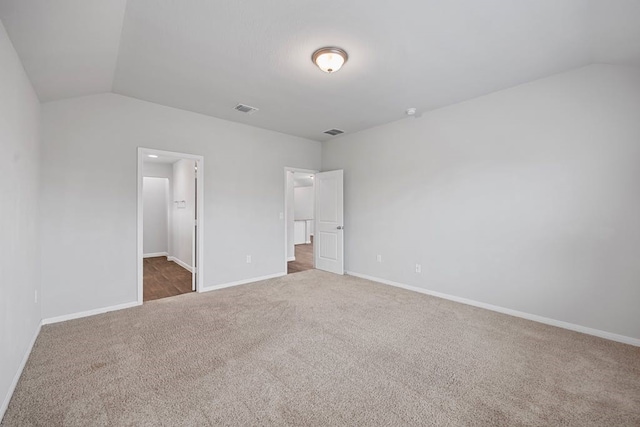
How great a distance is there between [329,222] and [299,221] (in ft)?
14.4

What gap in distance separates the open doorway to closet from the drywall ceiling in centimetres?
249

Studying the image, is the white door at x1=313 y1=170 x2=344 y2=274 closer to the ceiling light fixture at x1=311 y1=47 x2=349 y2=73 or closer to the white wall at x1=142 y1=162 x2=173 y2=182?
the ceiling light fixture at x1=311 y1=47 x2=349 y2=73

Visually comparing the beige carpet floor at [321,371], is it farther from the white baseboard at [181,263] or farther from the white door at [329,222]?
the white baseboard at [181,263]

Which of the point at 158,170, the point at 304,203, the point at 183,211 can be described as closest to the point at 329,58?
the point at 183,211

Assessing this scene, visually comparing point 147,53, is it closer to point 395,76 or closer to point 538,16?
point 395,76

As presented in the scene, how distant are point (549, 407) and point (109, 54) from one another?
4394 mm

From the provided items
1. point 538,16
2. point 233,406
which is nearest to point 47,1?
point 233,406

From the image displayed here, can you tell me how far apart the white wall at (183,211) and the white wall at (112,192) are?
46.5 inches

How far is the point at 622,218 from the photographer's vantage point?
269 centimetres

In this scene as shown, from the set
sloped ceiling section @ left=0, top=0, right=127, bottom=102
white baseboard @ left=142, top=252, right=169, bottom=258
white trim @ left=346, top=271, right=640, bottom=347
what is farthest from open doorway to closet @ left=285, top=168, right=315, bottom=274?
white baseboard @ left=142, top=252, right=169, bottom=258

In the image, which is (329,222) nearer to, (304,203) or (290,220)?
(290,220)

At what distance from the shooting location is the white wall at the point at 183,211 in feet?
18.3

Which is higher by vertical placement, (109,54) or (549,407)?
(109,54)

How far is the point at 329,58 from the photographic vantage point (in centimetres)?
252
